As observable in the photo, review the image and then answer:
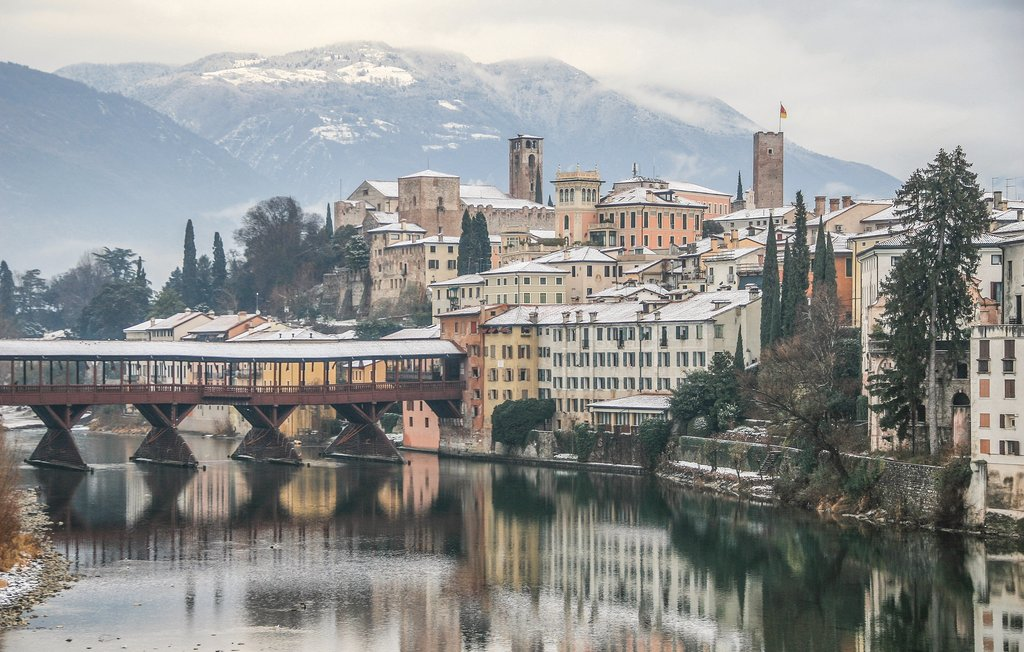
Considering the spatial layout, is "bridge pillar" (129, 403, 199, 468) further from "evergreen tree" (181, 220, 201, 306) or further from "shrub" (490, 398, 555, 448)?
"evergreen tree" (181, 220, 201, 306)

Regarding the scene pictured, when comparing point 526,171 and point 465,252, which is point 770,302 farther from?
point 526,171

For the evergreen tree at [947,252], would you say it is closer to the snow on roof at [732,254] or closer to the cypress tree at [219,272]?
the snow on roof at [732,254]

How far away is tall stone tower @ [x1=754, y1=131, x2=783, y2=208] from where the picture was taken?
541 ft

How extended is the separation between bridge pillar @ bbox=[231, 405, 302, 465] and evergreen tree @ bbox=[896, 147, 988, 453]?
4228 centimetres

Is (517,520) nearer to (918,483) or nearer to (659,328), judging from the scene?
(918,483)

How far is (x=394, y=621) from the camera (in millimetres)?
49219

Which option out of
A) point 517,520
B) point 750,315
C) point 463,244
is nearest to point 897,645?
point 517,520

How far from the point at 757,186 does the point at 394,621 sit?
121 m

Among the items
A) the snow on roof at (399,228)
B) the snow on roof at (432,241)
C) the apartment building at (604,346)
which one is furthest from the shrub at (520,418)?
the snow on roof at (399,228)

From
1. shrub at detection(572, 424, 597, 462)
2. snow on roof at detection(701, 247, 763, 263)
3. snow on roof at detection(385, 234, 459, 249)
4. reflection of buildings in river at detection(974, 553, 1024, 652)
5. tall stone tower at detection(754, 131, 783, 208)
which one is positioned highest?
tall stone tower at detection(754, 131, 783, 208)

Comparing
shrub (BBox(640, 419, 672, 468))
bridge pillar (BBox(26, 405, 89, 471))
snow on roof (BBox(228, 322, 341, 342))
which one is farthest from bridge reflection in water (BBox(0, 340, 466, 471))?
shrub (BBox(640, 419, 672, 468))

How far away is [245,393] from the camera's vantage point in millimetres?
98438

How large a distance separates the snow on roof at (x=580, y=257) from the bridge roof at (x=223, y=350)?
1983cm

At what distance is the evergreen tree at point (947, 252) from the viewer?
210 feet
